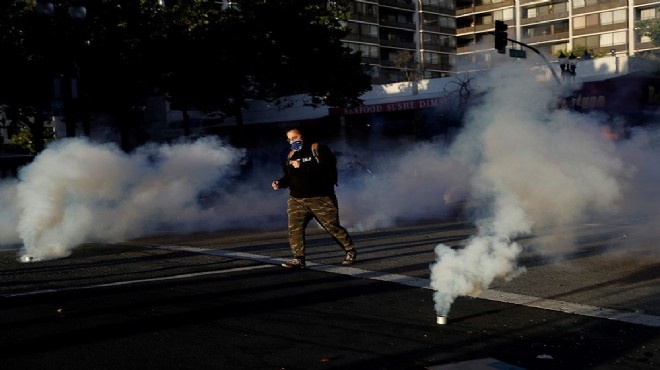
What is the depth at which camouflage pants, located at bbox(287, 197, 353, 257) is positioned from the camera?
9312 millimetres

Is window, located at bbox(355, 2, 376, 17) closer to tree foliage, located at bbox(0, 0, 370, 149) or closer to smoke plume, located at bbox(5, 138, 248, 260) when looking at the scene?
tree foliage, located at bbox(0, 0, 370, 149)

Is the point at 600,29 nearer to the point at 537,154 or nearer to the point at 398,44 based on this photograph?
the point at 398,44

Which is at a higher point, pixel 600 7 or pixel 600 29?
pixel 600 7

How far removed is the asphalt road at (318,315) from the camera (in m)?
5.07

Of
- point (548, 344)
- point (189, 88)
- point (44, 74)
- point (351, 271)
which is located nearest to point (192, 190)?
point (351, 271)

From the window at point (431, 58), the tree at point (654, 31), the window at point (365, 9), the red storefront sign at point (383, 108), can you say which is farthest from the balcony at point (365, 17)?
the tree at point (654, 31)

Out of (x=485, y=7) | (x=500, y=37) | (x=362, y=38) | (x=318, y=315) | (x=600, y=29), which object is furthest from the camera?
(x=362, y=38)

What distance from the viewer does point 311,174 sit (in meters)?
9.38

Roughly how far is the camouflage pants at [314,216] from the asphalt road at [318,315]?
362mm

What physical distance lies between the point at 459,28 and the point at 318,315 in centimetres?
8348

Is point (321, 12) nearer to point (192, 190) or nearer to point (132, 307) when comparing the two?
point (192, 190)

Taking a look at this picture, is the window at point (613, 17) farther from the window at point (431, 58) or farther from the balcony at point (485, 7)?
the window at point (431, 58)

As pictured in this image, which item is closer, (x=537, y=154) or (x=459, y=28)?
(x=537, y=154)

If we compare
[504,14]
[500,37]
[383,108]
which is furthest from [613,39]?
[500,37]
